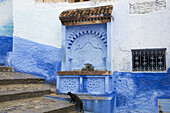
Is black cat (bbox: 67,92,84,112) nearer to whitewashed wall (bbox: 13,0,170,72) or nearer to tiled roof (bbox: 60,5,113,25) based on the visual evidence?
whitewashed wall (bbox: 13,0,170,72)

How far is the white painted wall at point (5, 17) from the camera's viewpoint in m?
9.57

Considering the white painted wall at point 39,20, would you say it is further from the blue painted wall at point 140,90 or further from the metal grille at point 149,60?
the blue painted wall at point 140,90

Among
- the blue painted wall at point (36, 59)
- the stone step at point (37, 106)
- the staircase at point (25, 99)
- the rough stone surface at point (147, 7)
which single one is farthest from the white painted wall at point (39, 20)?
the stone step at point (37, 106)

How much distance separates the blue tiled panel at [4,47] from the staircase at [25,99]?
8.68ft

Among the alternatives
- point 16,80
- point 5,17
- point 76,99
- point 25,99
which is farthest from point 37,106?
point 5,17

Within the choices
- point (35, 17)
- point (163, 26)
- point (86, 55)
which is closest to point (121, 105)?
point (86, 55)

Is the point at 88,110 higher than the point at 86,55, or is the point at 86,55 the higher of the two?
the point at 86,55

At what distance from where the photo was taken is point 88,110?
6.15m

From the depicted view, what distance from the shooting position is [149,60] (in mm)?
6969

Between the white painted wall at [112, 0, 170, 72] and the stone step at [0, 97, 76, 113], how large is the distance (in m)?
2.38

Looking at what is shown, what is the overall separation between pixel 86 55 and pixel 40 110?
2903 mm

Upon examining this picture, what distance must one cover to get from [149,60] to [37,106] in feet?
12.9

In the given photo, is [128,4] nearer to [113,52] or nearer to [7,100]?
[113,52]

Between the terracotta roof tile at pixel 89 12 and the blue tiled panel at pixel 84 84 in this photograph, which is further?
the terracotta roof tile at pixel 89 12
